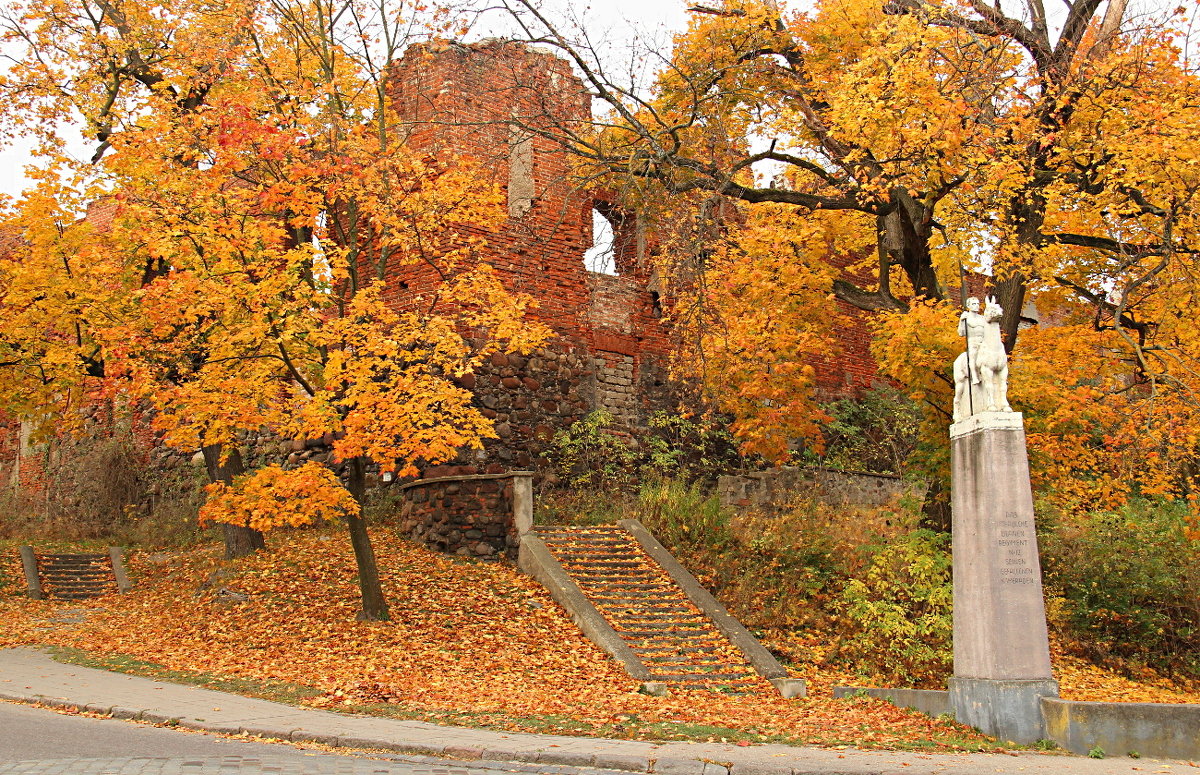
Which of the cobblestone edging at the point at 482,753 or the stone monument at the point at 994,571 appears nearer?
the cobblestone edging at the point at 482,753

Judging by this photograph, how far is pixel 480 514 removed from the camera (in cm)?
1698

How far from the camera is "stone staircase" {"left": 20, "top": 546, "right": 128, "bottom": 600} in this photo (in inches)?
696

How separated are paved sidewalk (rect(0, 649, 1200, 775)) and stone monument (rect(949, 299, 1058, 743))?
66 centimetres

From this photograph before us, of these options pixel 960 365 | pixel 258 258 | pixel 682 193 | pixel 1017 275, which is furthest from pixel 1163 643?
pixel 258 258

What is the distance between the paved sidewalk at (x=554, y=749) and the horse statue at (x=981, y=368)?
3.17m

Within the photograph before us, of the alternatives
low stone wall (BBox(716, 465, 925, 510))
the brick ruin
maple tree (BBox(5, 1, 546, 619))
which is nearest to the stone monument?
maple tree (BBox(5, 1, 546, 619))

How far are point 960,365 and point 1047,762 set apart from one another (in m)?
3.74

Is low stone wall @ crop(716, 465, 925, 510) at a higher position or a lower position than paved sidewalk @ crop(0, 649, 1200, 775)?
higher

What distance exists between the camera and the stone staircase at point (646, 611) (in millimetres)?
12484

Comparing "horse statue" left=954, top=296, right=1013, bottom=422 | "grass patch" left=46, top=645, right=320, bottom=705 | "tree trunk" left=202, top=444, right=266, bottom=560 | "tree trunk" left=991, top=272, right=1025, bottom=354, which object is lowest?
"grass patch" left=46, top=645, right=320, bottom=705

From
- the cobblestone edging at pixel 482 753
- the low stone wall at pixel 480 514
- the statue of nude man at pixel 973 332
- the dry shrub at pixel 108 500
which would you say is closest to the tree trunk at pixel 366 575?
the low stone wall at pixel 480 514

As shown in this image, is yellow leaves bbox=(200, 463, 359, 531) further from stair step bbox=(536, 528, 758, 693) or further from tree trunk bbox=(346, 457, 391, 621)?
stair step bbox=(536, 528, 758, 693)

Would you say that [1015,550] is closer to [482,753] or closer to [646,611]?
[482,753]

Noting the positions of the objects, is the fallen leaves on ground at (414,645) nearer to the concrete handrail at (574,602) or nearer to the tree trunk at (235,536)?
the concrete handrail at (574,602)
